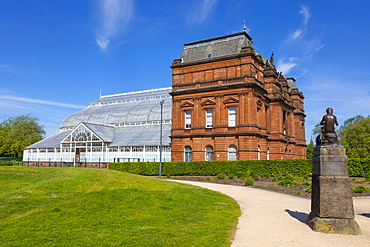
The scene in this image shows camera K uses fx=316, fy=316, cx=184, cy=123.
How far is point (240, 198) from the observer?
59.7 ft

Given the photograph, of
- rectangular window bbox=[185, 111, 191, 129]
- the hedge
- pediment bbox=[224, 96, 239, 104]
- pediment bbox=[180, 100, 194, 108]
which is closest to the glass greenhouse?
rectangular window bbox=[185, 111, 191, 129]

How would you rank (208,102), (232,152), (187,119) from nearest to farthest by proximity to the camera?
(232,152) < (208,102) < (187,119)

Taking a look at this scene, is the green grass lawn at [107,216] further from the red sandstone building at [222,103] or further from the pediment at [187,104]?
the pediment at [187,104]

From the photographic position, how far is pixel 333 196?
1042 centimetres

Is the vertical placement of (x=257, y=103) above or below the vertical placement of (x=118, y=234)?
above

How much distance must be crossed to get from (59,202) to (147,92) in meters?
62.6

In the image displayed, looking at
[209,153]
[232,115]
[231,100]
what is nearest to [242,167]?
[209,153]

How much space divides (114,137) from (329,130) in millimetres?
49676

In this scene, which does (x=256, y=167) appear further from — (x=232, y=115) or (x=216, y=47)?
(x=216, y=47)

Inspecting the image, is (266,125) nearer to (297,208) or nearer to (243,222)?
(297,208)

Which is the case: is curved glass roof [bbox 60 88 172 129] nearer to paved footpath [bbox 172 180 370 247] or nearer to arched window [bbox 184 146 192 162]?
arched window [bbox 184 146 192 162]

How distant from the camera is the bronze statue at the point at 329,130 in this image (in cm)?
1084

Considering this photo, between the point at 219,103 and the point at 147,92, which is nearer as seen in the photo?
the point at 219,103

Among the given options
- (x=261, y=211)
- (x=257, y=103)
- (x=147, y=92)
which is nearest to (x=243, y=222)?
(x=261, y=211)
